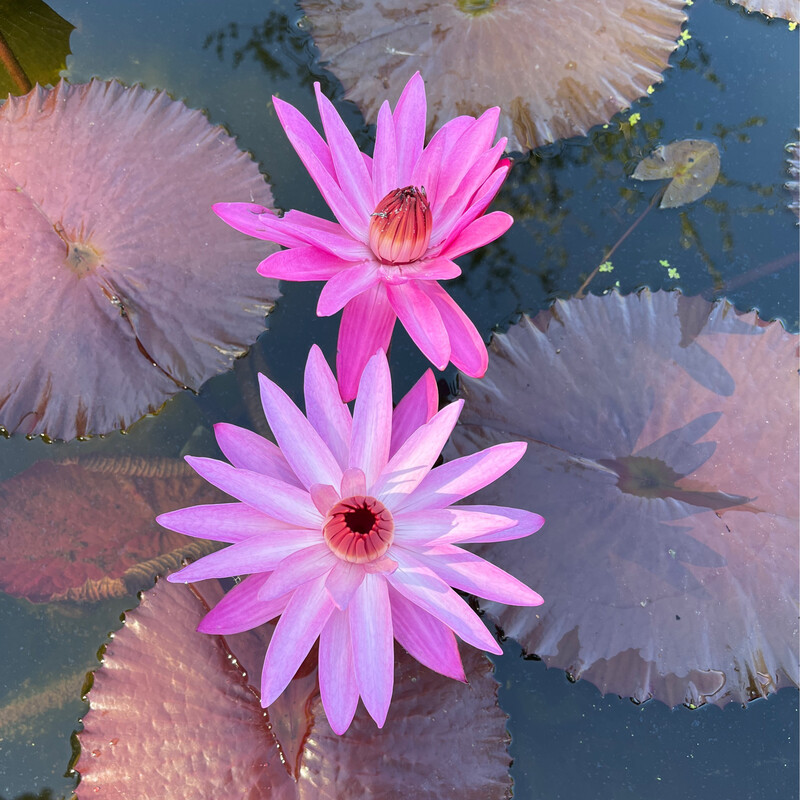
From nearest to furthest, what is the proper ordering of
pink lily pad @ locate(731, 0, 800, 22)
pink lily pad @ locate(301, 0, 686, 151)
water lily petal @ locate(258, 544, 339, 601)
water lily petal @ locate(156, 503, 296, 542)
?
water lily petal @ locate(258, 544, 339, 601) → water lily petal @ locate(156, 503, 296, 542) → pink lily pad @ locate(301, 0, 686, 151) → pink lily pad @ locate(731, 0, 800, 22)

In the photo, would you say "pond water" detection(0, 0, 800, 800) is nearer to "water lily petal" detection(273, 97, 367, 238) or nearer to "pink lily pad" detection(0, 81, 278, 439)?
"pink lily pad" detection(0, 81, 278, 439)

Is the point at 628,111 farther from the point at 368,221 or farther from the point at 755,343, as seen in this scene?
the point at 368,221

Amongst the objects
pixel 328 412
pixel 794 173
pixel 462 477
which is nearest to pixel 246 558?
pixel 328 412

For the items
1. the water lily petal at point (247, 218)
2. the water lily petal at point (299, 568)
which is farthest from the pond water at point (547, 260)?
the water lily petal at point (299, 568)

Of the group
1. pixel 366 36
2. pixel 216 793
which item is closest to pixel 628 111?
pixel 366 36

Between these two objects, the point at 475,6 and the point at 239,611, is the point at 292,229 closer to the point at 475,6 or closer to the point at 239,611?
the point at 239,611

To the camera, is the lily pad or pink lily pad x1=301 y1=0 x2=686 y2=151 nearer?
pink lily pad x1=301 y1=0 x2=686 y2=151

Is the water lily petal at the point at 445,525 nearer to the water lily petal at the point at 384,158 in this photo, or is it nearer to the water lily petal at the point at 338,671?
the water lily petal at the point at 338,671

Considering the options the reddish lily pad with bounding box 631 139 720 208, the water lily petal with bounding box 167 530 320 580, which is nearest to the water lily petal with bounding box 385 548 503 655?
the water lily petal with bounding box 167 530 320 580
